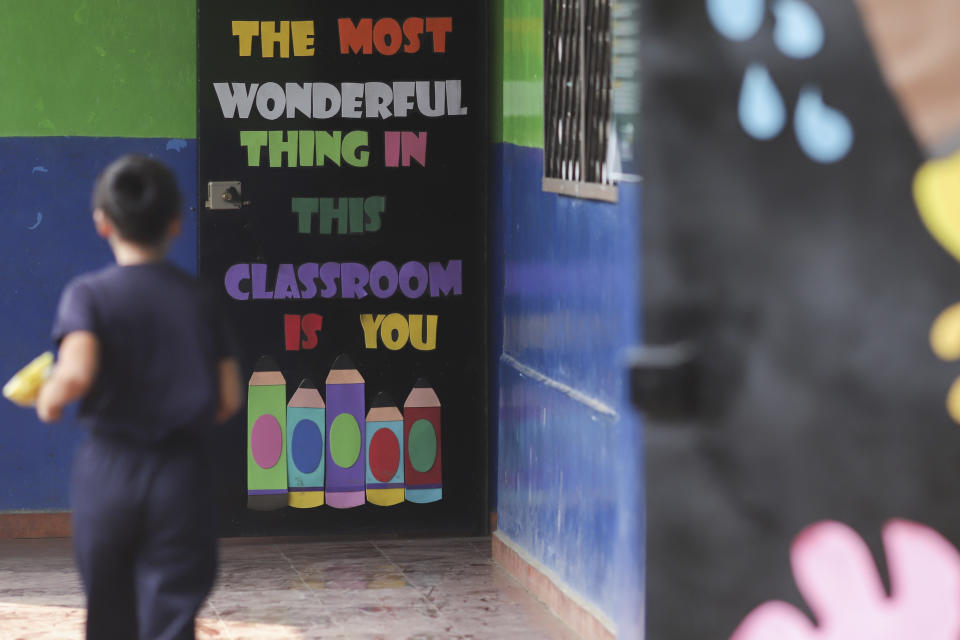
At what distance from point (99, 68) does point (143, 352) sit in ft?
11.3

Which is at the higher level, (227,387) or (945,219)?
(945,219)

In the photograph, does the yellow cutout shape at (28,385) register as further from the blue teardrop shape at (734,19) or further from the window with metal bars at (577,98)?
the window with metal bars at (577,98)

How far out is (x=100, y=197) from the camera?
2887 mm

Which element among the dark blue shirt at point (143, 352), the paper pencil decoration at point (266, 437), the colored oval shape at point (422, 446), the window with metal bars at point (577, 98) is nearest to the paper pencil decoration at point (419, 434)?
the colored oval shape at point (422, 446)

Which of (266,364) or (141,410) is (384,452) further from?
(141,410)

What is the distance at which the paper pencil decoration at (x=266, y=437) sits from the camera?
5.90 metres

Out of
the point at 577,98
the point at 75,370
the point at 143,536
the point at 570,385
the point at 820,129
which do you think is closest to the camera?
the point at 820,129

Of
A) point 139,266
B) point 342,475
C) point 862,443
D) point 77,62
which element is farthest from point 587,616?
point 77,62

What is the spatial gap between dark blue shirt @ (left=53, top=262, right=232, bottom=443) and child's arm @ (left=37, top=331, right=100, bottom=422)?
0.02 m

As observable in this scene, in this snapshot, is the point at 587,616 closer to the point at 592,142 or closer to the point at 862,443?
the point at 592,142

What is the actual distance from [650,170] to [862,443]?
1.70 ft

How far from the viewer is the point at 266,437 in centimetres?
593

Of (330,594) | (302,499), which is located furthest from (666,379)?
(302,499)

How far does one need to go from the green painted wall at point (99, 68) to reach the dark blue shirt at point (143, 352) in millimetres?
3276
